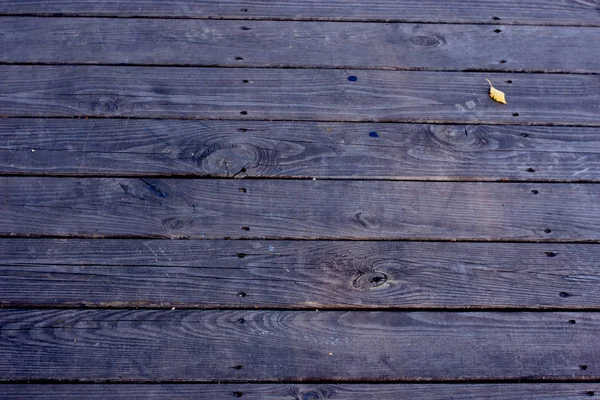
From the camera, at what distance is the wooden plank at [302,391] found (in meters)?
1.62

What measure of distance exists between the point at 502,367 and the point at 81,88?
1510 millimetres

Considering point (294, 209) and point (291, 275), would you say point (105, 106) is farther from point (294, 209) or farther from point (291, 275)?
point (291, 275)

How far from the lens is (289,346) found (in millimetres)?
1692

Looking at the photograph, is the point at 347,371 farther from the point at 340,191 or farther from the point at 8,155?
the point at 8,155

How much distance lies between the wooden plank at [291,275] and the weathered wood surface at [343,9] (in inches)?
34.9

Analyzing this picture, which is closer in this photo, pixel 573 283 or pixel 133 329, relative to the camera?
pixel 133 329

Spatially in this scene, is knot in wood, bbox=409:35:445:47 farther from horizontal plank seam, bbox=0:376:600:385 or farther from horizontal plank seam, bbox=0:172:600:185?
horizontal plank seam, bbox=0:376:600:385

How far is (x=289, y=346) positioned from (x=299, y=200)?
1.43ft

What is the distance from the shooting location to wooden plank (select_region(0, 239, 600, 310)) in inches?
68.6

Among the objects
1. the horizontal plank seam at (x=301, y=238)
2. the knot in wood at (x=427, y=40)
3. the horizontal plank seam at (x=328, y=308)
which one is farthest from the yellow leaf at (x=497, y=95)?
the horizontal plank seam at (x=328, y=308)

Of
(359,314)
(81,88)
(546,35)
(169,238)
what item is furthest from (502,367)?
(81,88)

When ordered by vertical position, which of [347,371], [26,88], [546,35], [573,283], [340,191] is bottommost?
[347,371]

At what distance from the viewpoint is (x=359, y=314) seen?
5.72 feet

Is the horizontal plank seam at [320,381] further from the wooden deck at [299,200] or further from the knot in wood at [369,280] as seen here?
the knot in wood at [369,280]
